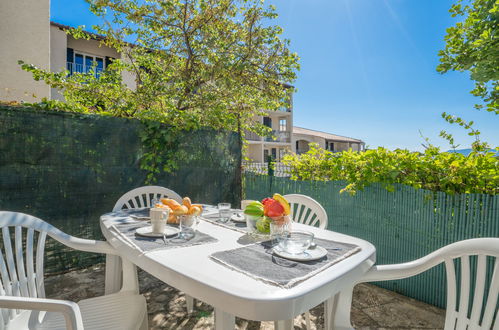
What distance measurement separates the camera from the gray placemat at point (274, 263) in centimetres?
101

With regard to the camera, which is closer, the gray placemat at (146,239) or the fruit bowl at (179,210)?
the gray placemat at (146,239)

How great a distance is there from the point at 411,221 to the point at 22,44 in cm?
1001

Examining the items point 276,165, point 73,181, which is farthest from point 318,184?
point 73,181

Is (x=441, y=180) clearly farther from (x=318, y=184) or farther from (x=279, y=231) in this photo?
(x=279, y=231)

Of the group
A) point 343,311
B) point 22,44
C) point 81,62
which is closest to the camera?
point 343,311

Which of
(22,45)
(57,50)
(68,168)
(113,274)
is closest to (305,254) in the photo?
(113,274)

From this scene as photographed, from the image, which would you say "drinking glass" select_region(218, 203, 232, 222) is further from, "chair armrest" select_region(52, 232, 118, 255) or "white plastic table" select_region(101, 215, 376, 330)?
"chair armrest" select_region(52, 232, 118, 255)

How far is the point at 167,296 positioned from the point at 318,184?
6.97ft

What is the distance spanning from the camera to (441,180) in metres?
2.47

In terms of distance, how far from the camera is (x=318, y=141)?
25.0m

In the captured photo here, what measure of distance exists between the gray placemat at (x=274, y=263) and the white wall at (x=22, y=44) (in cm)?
830

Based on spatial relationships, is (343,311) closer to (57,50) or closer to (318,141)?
(57,50)

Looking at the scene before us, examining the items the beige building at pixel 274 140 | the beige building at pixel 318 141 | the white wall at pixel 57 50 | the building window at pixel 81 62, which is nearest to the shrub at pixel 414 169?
the white wall at pixel 57 50

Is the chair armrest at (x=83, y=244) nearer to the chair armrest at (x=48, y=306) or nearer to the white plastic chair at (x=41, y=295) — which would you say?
the white plastic chair at (x=41, y=295)
